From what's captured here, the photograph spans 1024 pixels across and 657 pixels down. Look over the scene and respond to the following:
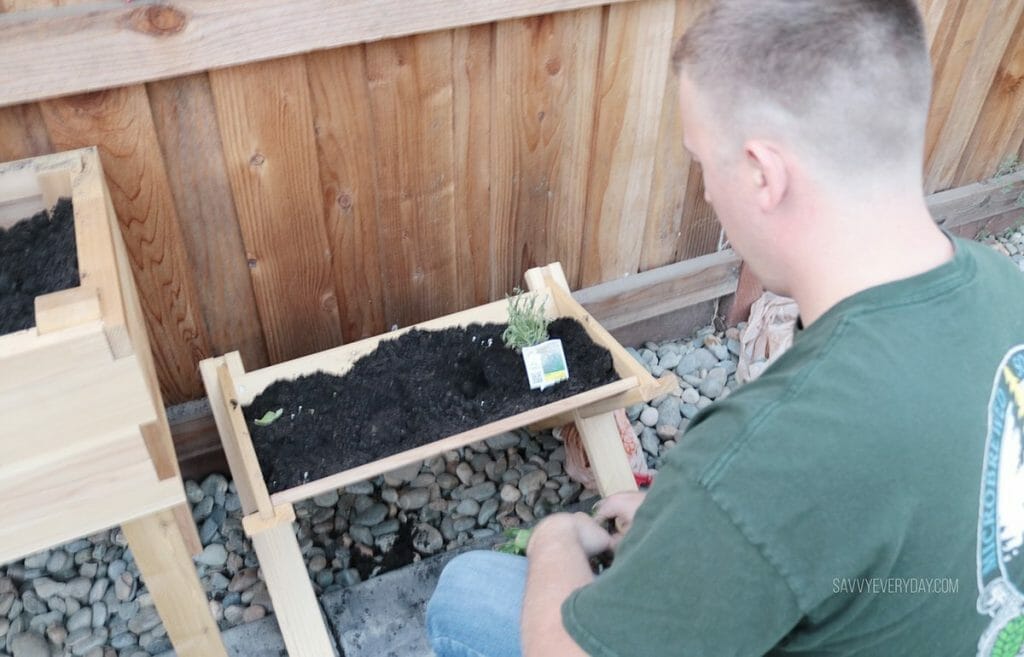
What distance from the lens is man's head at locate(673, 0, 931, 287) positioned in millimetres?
1098

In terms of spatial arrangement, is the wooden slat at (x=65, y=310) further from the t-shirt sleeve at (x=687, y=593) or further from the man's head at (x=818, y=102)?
the man's head at (x=818, y=102)

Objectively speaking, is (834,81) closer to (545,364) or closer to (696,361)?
(545,364)

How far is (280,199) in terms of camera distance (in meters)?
2.12

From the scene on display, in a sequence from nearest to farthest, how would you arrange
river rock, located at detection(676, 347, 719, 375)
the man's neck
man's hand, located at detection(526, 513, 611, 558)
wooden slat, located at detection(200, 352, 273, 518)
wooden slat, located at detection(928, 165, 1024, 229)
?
the man's neck < man's hand, located at detection(526, 513, 611, 558) < wooden slat, located at detection(200, 352, 273, 518) < river rock, located at detection(676, 347, 719, 375) < wooden slat, located at detection(928, 165, 1024, 229)

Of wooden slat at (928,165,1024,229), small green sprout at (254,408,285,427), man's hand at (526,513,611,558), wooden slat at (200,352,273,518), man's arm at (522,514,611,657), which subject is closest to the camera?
man's arm at (522,514,611,657)

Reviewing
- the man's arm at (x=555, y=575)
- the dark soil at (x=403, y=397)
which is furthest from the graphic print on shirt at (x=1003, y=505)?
the dark soil at (x=403, y=397)

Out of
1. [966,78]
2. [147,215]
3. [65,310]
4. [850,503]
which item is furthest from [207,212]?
[966,78]

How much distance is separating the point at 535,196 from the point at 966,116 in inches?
70.1

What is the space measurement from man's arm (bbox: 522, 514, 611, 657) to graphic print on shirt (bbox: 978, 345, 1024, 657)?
528 mm

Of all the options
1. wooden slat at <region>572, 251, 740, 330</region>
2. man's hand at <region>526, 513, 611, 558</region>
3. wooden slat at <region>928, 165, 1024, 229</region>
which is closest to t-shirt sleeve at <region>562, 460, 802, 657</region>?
man's hand at <region>526, 513, 611, 558</region>

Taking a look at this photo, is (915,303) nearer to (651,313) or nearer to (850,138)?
(850,138)

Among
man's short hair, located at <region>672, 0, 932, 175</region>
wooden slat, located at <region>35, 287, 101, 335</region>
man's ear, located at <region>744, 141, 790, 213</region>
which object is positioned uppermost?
man's short hair, located at <region>672, 0, 932, 175</region>

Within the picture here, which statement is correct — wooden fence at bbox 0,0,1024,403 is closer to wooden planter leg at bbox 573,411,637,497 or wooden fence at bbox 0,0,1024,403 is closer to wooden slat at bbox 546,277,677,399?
wooden slat at bbox 546,277,677,399

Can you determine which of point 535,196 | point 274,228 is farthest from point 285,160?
point 535,196
